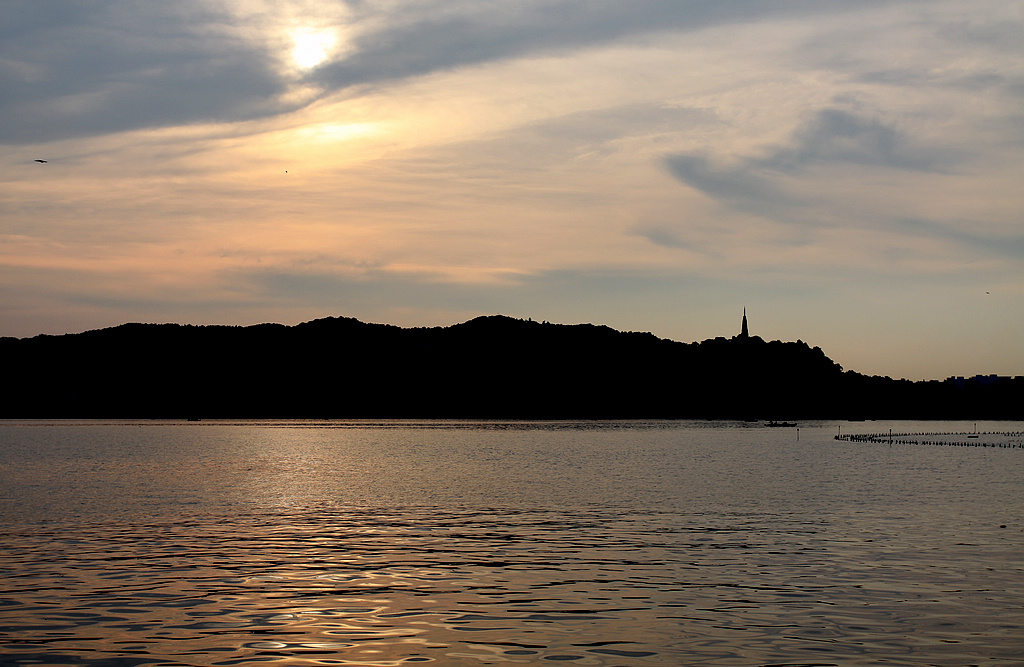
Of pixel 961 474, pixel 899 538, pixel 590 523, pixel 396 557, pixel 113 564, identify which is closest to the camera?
pixel 113 564

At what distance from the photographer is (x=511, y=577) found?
108ft

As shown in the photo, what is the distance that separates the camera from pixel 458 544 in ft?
136

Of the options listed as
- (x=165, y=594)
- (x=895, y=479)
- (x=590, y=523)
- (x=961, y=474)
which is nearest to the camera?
(x=165, y=594)

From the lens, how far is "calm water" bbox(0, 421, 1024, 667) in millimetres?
23047

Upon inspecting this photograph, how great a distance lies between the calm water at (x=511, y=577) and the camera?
23.0 meters

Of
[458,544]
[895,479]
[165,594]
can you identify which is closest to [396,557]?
[458,544]

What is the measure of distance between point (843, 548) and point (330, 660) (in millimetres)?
25643

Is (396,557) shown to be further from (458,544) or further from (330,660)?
(330,660)

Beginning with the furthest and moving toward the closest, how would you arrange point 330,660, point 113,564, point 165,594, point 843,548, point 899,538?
point 899,538, point 843,548, point 113,564, point 165,594, point 330,660

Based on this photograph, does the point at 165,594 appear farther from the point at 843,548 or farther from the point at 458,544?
the point at 843,548

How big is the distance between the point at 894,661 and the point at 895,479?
7106 cm

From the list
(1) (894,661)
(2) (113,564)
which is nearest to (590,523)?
(2) (113,564)

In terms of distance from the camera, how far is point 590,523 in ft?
164

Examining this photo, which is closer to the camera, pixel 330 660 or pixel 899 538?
pixel 330 660
